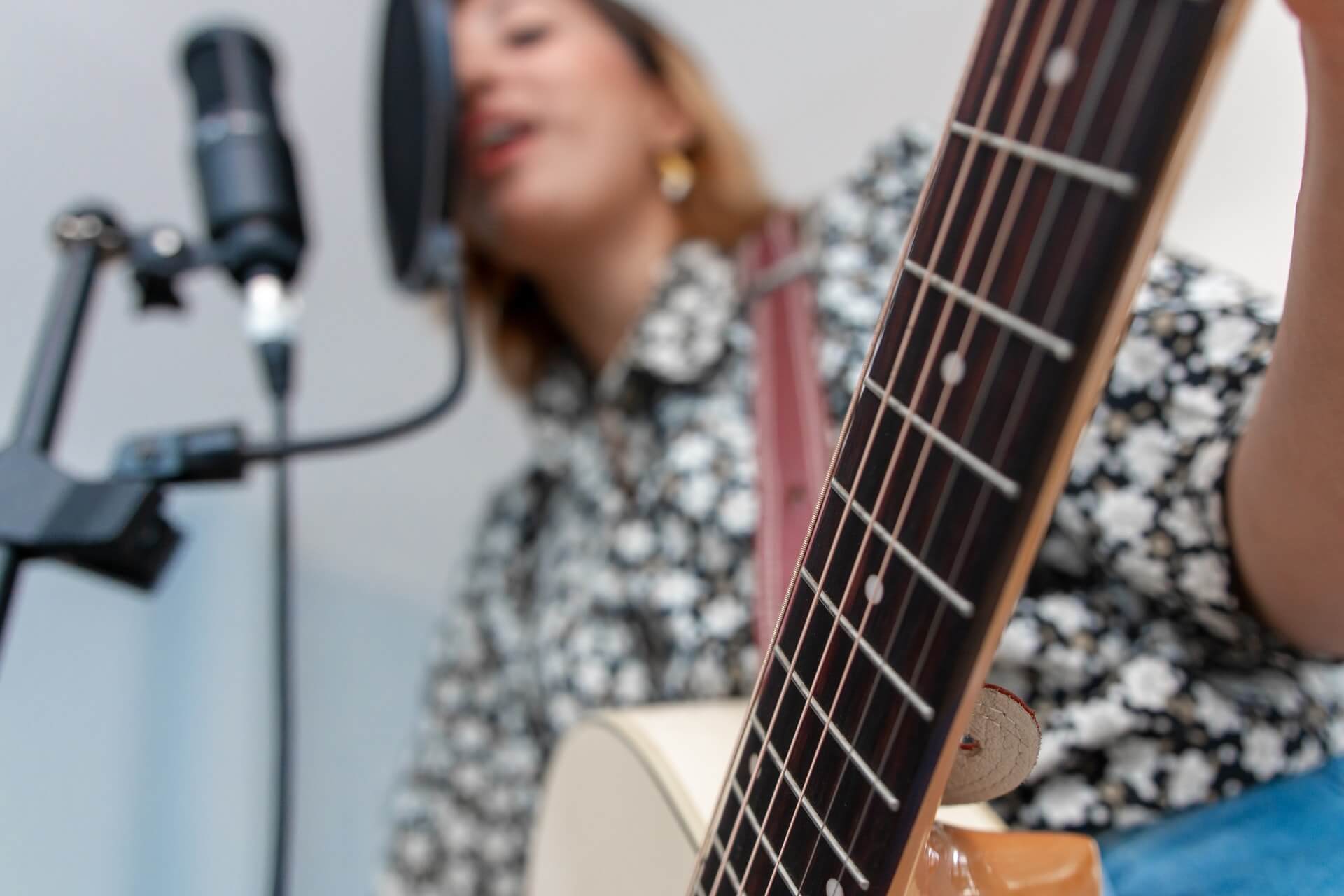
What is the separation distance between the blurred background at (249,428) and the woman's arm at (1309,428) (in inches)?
12.7

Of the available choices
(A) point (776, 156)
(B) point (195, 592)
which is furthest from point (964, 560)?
(A) point (776, 156)

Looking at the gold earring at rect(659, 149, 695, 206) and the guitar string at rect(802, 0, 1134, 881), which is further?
the gold earring at rect(659, 149, 695, 206)

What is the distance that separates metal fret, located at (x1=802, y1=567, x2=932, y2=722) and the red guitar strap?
274mm

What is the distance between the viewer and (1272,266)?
48 centimetres

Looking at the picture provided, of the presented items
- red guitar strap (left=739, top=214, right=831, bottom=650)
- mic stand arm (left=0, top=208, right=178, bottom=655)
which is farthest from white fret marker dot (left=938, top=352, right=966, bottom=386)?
mic stand arm (left=0, top=208, right=178, bottom=655)

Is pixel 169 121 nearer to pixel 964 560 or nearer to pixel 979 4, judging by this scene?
pixel 979 4

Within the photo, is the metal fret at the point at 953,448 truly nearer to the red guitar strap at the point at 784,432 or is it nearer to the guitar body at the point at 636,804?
the guitar body at the point at 636,804

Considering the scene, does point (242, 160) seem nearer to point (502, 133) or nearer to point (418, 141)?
point (418, 141)

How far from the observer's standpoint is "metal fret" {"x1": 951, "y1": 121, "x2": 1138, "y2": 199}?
0.73 ft

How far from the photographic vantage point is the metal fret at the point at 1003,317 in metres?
0.24

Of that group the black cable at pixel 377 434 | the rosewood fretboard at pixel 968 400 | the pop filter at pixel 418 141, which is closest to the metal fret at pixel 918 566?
the rosewood fretboard at pixel 968 400

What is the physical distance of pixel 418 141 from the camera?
0.79m

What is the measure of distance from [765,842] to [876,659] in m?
0.11

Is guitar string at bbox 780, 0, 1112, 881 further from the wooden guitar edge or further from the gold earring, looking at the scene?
the gold earring
